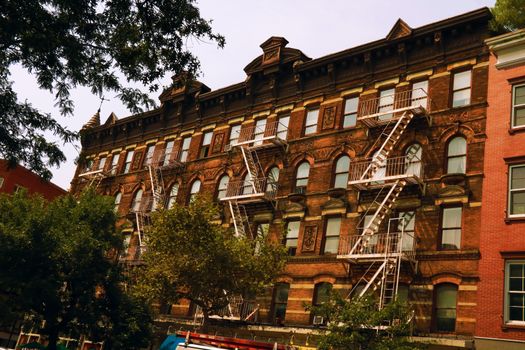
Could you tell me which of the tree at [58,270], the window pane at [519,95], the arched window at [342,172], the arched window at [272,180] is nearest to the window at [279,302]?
the arched window at [272,180]

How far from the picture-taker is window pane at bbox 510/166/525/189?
787 inches

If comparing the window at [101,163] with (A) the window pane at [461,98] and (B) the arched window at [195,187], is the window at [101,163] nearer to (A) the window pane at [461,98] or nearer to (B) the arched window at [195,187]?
(B) the arched window at [195,187]

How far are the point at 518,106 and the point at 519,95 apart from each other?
53 cm

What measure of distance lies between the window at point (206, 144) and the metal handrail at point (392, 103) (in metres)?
10.5

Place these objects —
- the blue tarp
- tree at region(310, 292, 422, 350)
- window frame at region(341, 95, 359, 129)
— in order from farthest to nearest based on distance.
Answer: window frame at region(341, 95, 359, 129) → the blue tarp → tree at region(310, 292, 422, 350)

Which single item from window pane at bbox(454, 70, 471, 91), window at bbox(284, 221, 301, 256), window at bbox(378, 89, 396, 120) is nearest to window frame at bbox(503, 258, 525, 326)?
window pane at bbox(454, 70, 471, 91)

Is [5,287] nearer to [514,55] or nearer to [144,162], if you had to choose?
[144,162]

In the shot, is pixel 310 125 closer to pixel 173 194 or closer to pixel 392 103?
pixel 392 103

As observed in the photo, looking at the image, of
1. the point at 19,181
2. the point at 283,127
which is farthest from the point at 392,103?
the point at 19,181

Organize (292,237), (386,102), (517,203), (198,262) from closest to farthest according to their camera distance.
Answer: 1. (517,203)
2. (198,262)
3. (386,102)
4. (292,237)

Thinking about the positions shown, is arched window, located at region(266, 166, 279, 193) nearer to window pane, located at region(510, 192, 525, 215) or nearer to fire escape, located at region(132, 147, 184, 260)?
fire escape, located at region(132, 147, 184, 260)

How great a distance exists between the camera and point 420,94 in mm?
25250

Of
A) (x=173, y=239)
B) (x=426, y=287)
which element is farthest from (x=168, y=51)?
(x=426, y=287)

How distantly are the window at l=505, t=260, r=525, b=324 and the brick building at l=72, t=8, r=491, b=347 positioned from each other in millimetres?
1280
